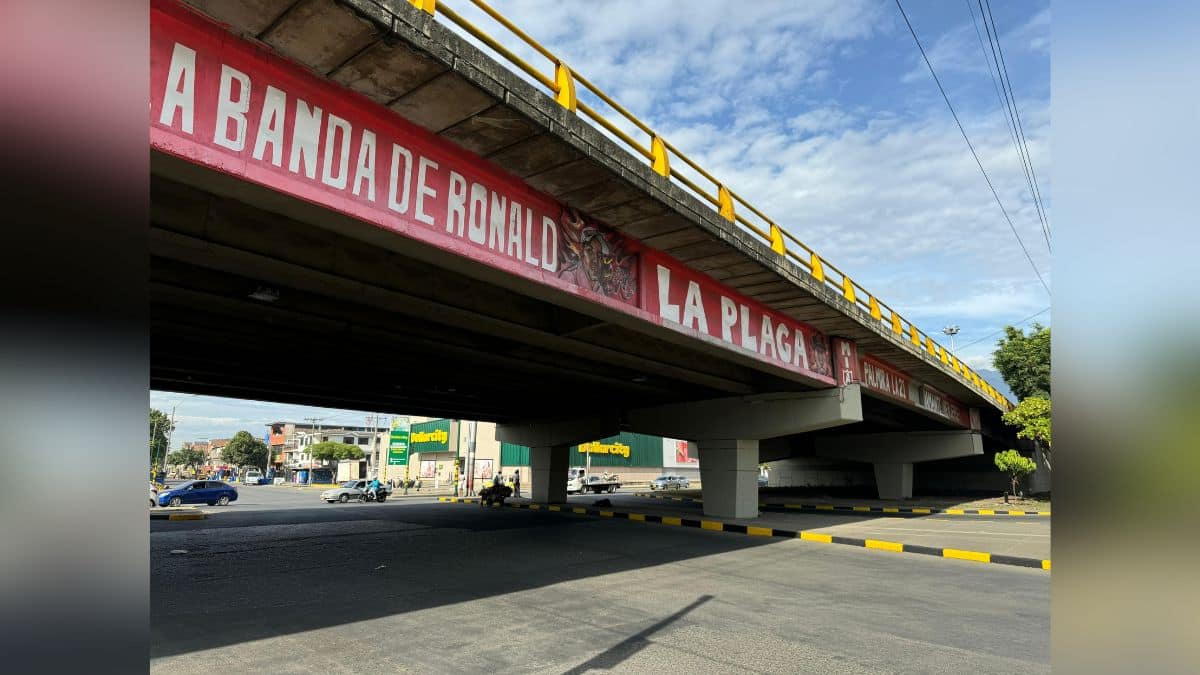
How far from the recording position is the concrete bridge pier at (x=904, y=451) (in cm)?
3866

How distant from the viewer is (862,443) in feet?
135

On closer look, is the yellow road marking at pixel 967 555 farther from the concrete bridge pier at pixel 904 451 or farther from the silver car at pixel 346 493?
the silver car at pixel 346 493

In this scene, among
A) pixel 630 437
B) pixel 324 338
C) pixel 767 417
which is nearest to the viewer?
pixel 324 338

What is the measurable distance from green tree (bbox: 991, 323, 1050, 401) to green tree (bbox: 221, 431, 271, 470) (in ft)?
379

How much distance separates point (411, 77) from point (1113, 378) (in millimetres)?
6832

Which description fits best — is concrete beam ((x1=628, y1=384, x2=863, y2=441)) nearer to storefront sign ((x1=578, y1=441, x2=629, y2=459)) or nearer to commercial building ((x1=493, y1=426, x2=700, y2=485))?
commercial building ((x1=493, y1=426, x2=700, y2=485))

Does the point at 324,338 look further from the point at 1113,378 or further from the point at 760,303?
the point at 1113,378

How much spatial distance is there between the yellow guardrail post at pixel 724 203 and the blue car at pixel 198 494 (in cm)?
3254

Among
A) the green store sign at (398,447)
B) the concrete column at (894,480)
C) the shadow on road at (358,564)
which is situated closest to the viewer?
the shadow on road at (358,564)

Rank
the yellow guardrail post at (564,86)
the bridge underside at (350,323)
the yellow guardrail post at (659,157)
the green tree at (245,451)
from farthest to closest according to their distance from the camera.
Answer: the green tree at (245,451), the yellow guardrail post at (659,157), the yellow guardrail post at (564,86), the bridge underside at (350,323)

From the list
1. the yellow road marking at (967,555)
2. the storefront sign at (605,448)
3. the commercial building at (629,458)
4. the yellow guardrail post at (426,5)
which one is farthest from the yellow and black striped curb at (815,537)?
the storefront sign at (605,448)

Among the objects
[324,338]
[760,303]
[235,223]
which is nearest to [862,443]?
[760,303]

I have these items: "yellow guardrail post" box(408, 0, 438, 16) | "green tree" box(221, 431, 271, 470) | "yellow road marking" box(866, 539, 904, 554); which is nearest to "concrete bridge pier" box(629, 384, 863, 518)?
"yellow road marking" box(866, 539, 904, 554)

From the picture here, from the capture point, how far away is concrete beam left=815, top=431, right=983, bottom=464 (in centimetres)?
3862
